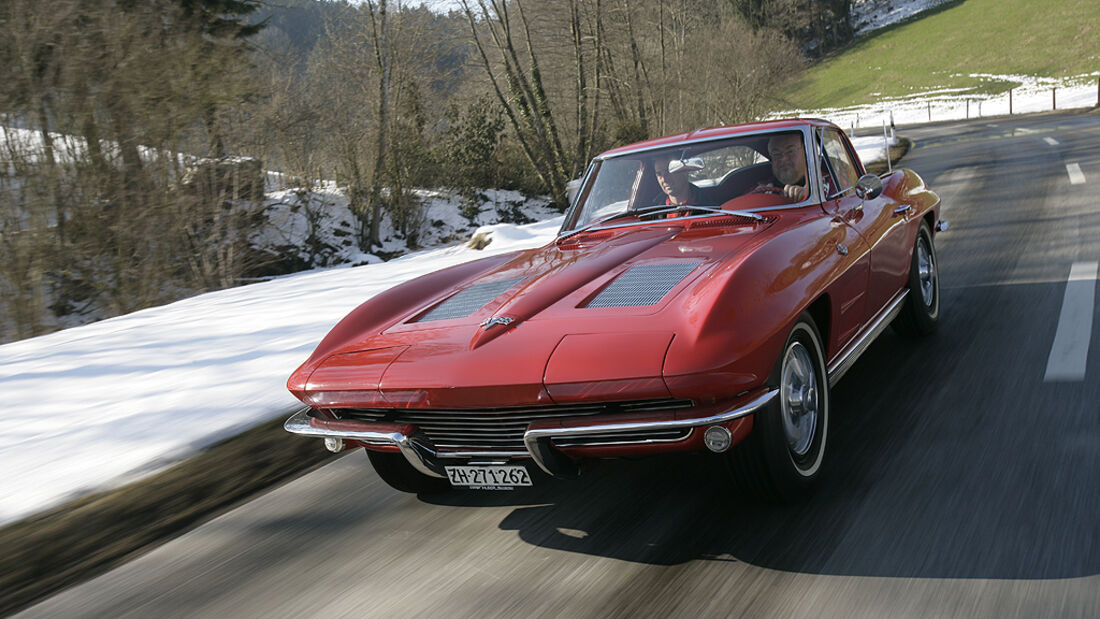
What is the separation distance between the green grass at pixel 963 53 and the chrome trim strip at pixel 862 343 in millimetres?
51666

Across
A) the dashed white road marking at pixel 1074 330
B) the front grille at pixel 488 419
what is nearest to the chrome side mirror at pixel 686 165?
the dashed white road marking at pixel 1074 330

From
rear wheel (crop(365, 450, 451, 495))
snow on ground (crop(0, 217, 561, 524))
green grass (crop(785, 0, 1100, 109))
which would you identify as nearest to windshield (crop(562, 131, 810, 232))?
rear wheel (crop(365, 450, 451, 495))

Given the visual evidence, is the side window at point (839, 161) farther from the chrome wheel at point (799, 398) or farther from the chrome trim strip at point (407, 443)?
the chrome trim strip at point (407, 443)

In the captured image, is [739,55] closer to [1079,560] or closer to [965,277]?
[965,277]

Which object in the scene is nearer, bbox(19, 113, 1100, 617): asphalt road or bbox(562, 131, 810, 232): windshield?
bbox(19, 113, 1100, 617): asphalt road

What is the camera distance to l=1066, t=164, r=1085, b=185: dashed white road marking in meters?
11.6

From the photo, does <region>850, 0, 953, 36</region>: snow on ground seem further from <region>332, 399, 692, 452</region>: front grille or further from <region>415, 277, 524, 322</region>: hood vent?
<region>332, 399, 692, 452</region>: front grille

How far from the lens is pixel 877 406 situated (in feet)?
13.6

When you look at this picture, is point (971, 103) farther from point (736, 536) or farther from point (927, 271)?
point (736, 536)

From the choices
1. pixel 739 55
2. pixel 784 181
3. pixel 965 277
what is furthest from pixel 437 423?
pixel 739 55

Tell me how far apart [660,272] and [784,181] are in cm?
135

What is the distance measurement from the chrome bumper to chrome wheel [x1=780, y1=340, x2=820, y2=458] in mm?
337

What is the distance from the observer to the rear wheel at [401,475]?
3.79 metres

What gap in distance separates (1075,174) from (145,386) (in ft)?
40.8
